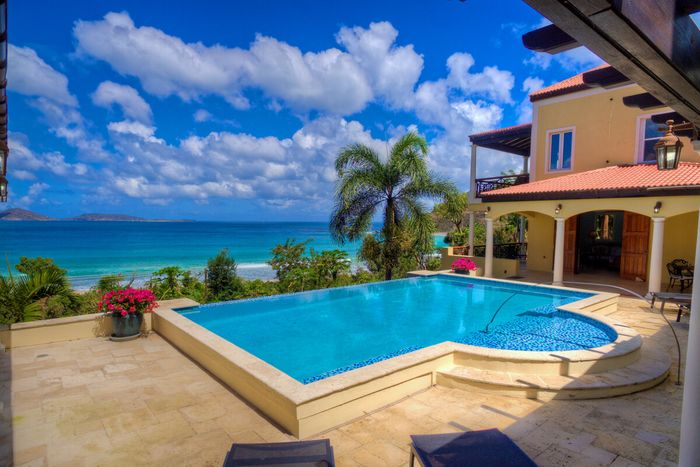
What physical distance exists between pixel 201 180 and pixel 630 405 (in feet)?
309

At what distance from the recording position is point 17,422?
430 centimetres

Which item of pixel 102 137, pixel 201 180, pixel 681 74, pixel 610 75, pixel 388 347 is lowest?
pixel 388 347

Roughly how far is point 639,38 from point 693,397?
247 cm

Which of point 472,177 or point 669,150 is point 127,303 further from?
point 472,177

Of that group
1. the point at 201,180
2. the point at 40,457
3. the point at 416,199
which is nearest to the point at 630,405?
the point at 40,457

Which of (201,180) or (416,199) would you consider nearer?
(416,199)

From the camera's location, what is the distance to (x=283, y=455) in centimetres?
285

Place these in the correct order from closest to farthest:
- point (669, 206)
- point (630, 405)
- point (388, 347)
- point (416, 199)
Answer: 1. point (630, 405)
2. point (388, 347)
3. point (669, 206)
4. point (416, 199)

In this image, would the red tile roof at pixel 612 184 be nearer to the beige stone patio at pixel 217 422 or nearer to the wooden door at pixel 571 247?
the wooden door at pixel 571 247

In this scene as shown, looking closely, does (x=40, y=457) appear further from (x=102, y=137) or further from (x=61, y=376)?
(x=102, y=137)

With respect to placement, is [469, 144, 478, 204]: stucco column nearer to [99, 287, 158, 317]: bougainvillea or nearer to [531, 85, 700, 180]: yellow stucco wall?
[531, 85, 700, 180]: yellow stucco wall

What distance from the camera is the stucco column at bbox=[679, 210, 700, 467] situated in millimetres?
2527

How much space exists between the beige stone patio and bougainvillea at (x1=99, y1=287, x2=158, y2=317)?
4.77 ft

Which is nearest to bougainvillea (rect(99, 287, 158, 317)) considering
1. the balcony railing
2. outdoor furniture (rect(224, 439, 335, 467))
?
outdoor furniture (rect(224, 439, 335, 467))
